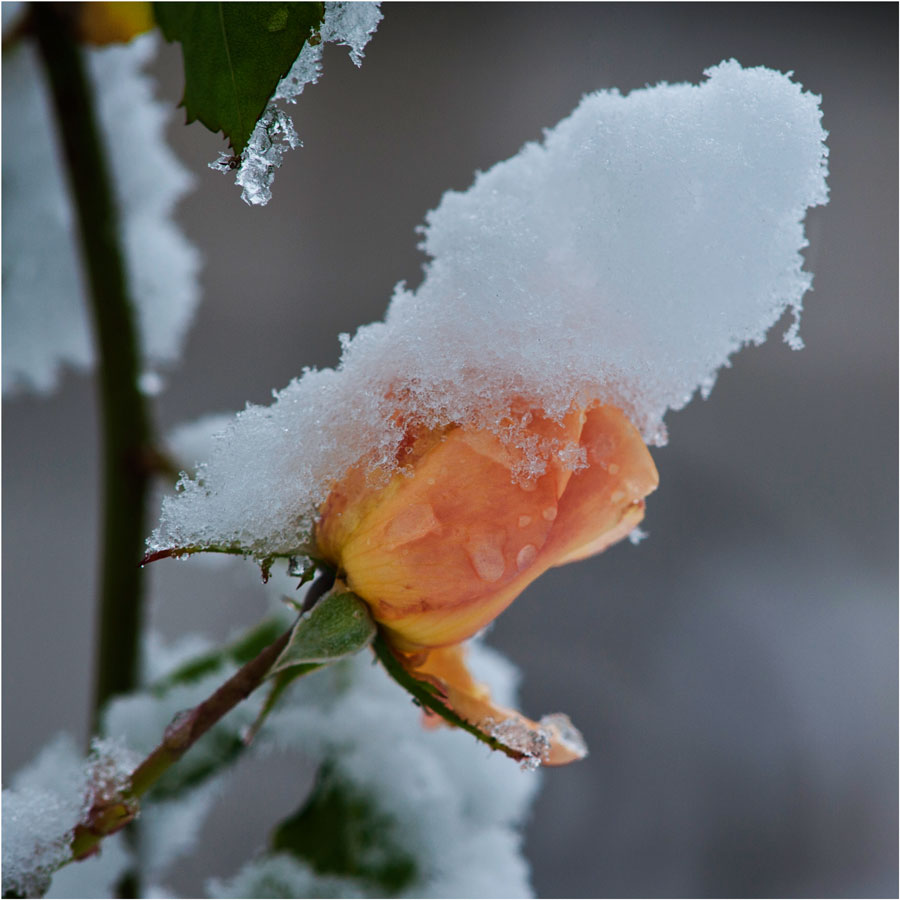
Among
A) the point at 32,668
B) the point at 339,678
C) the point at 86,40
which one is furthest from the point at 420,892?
the point at 32,668

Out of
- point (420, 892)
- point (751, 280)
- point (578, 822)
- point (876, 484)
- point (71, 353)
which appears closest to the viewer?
point (751, 280)

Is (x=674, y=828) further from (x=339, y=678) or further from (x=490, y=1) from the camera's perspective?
(x=490, y=1)

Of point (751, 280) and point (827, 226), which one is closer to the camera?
point (751, 280)

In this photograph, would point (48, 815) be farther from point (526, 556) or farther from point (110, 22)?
point (110, 22)

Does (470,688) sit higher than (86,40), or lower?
lower

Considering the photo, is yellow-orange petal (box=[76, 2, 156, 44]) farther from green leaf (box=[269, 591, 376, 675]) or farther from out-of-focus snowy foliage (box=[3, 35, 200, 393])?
green leaf (box=[269, 591, 376, 675])

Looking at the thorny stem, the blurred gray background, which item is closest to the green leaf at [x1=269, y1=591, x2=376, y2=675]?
the thorny stem

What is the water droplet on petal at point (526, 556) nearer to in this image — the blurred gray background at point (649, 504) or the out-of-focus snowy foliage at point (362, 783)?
the out-of-focus snowy foliage at point (362, 783)
